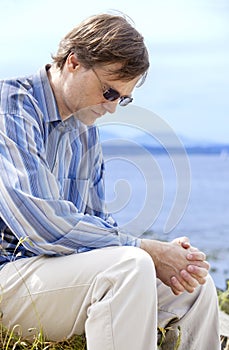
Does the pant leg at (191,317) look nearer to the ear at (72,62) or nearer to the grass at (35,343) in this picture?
the grass at (35,343)

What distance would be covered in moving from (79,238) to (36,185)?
0.20 meters

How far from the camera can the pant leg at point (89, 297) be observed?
201 cm

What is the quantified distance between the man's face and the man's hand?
1.54 ft

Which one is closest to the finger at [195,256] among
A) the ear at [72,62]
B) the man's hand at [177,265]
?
the man's hand at [177,265]

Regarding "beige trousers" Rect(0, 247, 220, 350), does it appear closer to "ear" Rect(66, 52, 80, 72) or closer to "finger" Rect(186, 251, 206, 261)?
"finger" Rect(186, 251, 206, 261)

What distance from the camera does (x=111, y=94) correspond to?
7.95ft

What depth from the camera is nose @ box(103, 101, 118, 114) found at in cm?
245

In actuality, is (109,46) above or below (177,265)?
above

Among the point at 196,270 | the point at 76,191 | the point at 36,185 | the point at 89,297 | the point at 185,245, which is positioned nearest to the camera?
the point at 89,297

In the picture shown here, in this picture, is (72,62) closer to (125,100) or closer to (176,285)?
(125,100)

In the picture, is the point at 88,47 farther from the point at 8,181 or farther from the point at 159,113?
the point at 8,181

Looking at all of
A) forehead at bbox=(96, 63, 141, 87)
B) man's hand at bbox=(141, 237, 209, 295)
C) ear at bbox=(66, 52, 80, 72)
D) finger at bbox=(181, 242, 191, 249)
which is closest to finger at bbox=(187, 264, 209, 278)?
man's hand at bbox=(141, 237, 209, 295)

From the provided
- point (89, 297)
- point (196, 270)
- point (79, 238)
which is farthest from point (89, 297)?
point (196, 270)

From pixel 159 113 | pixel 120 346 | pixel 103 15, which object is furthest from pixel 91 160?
pixel 120 346
